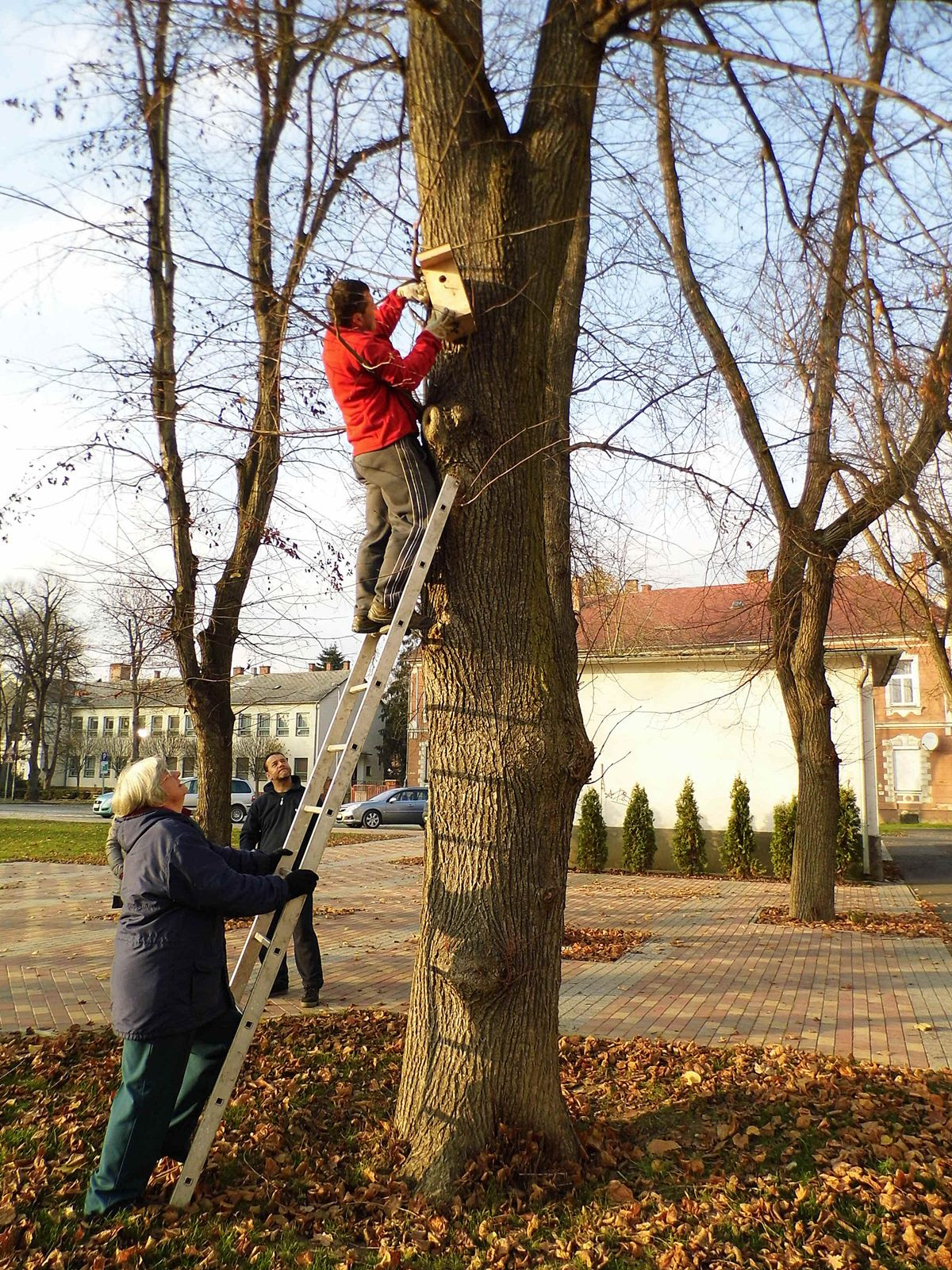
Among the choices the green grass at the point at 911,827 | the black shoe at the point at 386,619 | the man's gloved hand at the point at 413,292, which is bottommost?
the green grass at the point at 911,827

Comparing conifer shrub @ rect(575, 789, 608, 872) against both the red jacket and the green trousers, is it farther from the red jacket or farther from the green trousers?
the green trousers

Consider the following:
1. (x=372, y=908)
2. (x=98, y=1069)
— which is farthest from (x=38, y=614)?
(x=98, y=1069)

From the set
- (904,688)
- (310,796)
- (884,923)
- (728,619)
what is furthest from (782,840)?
(904,688)

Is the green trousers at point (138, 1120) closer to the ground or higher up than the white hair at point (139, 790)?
closer to the ground

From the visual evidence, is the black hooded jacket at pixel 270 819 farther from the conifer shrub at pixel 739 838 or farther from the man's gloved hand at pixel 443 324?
the conifer shrub at pixel 739 838

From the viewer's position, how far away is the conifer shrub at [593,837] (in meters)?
18.4

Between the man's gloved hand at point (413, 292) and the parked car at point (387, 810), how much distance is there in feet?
92.1

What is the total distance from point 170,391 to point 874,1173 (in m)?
4.73

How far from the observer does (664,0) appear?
13.5 ft

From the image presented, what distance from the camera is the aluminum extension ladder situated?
3.68 meters

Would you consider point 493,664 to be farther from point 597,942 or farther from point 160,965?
point 597,942

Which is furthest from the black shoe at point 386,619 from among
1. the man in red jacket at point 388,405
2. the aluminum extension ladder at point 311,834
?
the aluminum extension ladder at point 311,834

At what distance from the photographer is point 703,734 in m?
18.7

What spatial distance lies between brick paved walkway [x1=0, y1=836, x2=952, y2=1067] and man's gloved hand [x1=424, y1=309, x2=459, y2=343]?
4696 mm
